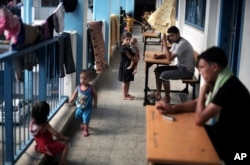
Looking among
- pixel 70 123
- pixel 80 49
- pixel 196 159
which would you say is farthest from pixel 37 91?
pixel 196 159

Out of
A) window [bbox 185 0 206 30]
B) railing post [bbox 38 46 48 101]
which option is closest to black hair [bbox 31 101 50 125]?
railing post [bbox 38 46 48 101]

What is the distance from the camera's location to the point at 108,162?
387 centimetres

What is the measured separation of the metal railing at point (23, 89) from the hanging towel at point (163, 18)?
255 centimetres

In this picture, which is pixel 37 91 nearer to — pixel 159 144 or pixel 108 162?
pixel 108 162

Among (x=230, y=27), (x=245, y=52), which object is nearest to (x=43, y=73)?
(x=245, y=52)

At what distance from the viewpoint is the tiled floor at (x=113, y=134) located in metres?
3.97

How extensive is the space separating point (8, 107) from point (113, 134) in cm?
179

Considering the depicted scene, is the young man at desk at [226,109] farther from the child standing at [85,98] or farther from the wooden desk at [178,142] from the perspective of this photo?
the child standing at [85,98]

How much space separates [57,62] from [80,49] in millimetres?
1186

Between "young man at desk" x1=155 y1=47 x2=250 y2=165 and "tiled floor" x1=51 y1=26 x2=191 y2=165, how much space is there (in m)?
1.52

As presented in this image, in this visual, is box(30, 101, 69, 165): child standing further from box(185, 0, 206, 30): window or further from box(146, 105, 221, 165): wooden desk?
box(185, 0, 206, 30): window

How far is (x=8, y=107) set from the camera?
3117 mm

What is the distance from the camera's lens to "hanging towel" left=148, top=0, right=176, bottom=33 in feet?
23.7

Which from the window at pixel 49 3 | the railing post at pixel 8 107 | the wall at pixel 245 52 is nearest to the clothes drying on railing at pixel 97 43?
the wall at pixel 245 52
